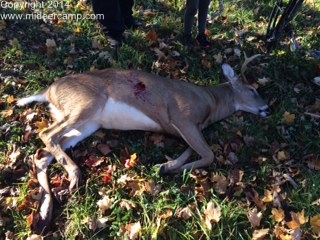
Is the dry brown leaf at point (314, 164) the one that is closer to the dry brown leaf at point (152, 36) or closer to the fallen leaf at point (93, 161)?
the fallen leaf at point (93, 161)

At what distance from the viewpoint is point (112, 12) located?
607 cm

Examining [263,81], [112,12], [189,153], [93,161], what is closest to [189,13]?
[112,12]

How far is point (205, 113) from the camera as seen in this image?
17.4 feet

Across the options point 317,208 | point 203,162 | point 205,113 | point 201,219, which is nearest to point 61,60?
point 205,113

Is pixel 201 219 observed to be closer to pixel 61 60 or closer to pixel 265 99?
pixel 265 99

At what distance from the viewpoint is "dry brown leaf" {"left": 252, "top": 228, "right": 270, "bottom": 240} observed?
4.08 meters

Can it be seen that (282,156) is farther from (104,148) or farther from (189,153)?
(104,148)

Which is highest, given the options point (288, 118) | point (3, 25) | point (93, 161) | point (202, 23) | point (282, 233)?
point (202, 23)

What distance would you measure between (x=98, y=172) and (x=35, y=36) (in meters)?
3.10

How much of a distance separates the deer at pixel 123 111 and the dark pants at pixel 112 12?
1.09 meters

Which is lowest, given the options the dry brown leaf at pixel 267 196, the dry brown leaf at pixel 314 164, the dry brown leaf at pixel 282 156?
the dry brown leaf at pixel 267 196

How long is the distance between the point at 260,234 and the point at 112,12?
3.58 meters

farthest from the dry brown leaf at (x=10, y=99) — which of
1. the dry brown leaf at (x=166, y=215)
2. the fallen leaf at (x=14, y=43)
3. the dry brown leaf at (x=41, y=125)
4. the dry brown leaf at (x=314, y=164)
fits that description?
the dry brown leaf at (x=314, y=164)

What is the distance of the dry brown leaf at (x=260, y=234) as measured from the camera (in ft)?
13.4
